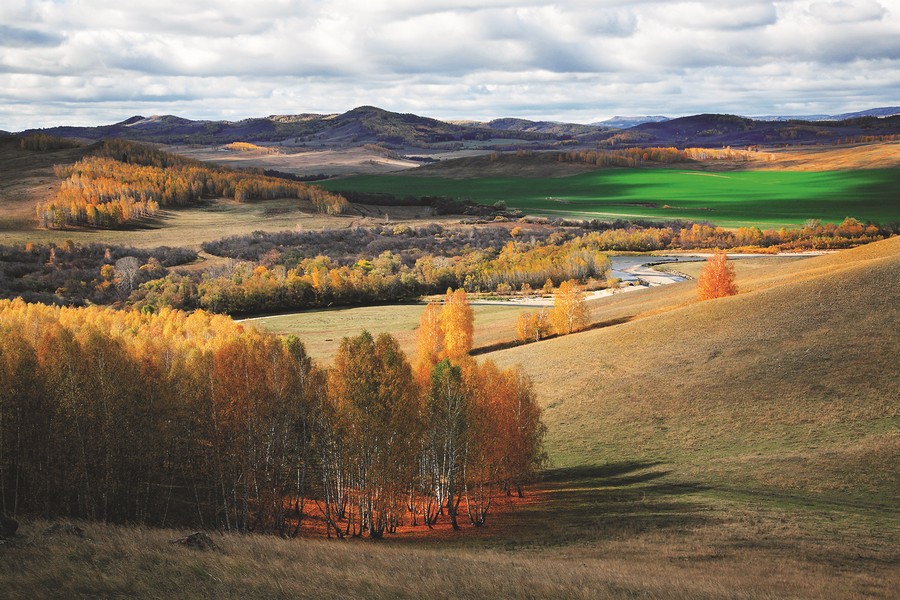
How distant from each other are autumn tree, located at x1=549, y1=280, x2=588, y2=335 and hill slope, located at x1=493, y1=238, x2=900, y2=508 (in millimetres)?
14408

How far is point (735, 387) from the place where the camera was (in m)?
64.9

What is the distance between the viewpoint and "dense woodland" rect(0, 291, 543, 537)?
45.1 metres

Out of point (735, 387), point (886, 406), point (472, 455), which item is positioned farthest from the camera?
point (735, 387)

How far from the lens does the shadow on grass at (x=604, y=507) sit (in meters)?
40.3

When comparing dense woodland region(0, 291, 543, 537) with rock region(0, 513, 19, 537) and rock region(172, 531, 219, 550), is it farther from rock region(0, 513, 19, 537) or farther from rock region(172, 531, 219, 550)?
rock region(172, 531, 219, 550)

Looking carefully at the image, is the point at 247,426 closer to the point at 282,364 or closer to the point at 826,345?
the point at 282,364

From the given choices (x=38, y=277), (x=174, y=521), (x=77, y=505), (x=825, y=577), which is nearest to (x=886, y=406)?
(x=825, y=577)

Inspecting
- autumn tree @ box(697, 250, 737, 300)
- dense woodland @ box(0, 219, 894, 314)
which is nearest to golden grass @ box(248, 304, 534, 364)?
dense woodland @ box(0, 219, 894, 314)

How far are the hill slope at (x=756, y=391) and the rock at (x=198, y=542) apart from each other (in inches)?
1232

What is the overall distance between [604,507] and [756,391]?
81.4 feet

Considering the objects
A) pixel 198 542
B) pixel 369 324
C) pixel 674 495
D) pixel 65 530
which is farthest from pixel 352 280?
pixel 198 542

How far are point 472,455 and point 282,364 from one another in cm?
1456

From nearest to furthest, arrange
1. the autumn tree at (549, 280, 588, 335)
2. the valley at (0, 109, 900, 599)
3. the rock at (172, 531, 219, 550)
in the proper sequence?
the valley at (0, 109, 900, 599), the rock at (172, 531, 219, 550), the autumn tree at (549, 280, 588, 335)

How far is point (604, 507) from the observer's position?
45.5m
